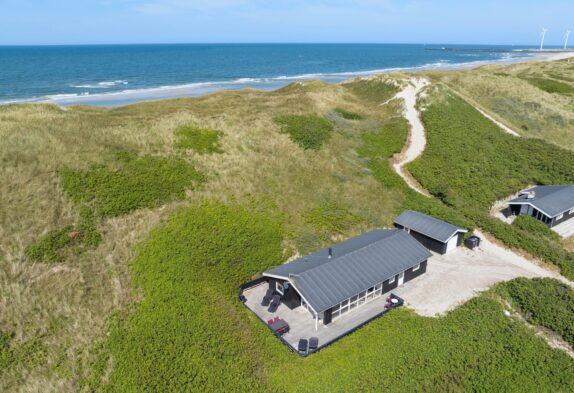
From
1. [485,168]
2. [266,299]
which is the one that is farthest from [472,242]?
[266,299]

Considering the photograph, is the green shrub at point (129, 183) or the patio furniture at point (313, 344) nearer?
the patio furniture at point (313, 344)

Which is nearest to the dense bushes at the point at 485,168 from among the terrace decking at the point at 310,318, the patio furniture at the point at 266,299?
the terrace decking at the point at 310,318

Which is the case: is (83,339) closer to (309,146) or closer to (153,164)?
(153,164)

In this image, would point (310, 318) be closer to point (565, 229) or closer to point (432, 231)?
point (432, 231)

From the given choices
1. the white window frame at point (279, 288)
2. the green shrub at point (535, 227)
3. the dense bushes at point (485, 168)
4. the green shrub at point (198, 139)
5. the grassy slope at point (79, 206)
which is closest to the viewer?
the grassy slope at point (79, 206)

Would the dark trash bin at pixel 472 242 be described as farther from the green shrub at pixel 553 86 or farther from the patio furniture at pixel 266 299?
the green shrub at pixel 553 86

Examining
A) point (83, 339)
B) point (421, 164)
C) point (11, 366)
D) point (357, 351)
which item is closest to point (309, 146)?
point (421, 164)
